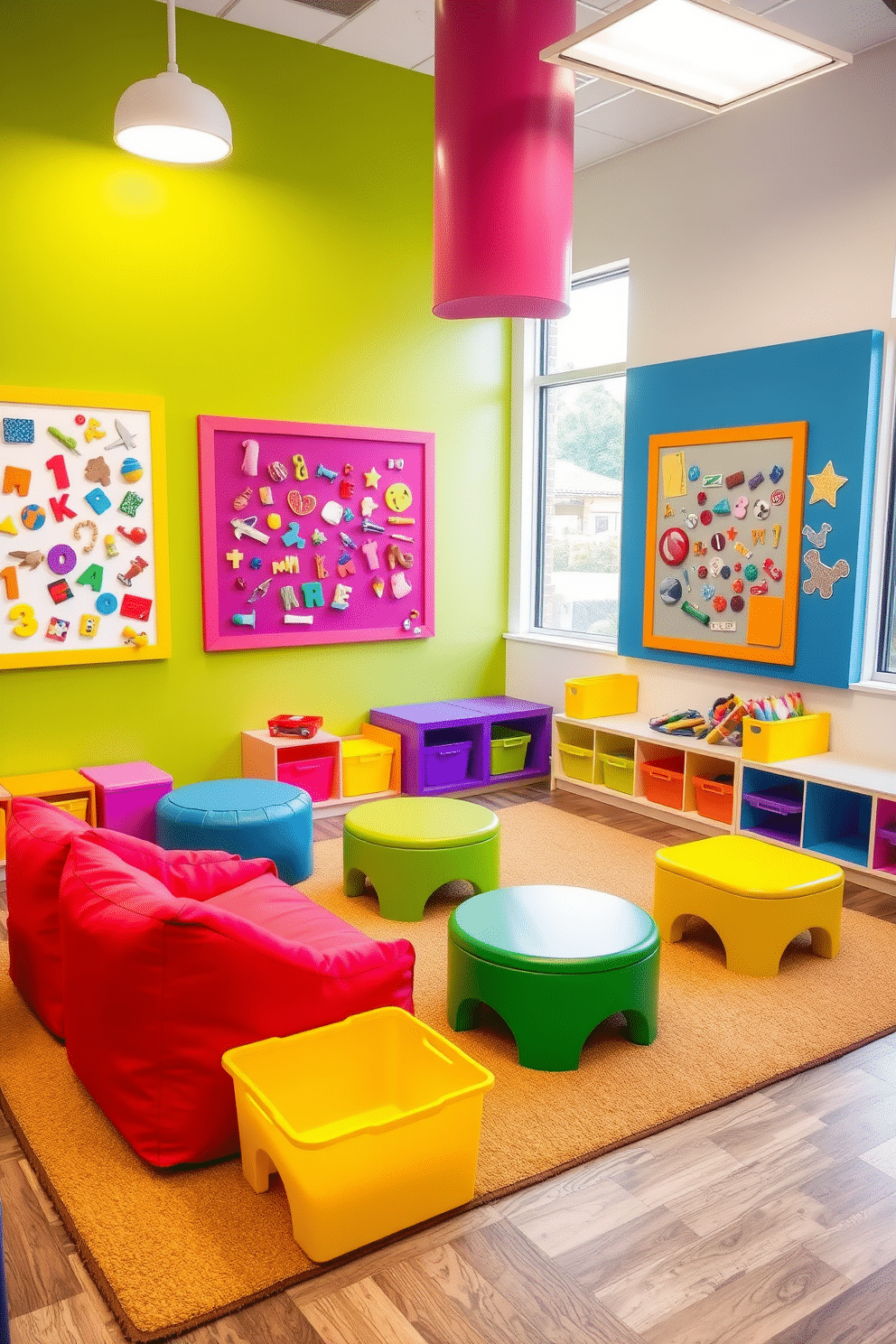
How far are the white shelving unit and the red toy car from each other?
1.39m

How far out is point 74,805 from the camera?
171 inches

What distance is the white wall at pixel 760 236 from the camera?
437 centimetres

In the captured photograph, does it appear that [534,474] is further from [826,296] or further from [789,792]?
[789,792]

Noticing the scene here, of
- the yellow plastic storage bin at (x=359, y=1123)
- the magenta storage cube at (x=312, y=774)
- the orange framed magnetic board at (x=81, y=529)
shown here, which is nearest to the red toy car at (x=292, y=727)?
the magenta storage cube at (x=312, y=774)

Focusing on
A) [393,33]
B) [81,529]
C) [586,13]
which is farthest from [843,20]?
[81,529]

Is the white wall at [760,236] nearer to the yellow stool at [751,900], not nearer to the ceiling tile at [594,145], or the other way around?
the ceiling tile at [594,145]

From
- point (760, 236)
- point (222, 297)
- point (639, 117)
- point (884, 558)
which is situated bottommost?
point (884, 558)

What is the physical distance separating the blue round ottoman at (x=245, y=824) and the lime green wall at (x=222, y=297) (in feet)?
2.87

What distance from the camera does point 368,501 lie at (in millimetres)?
5512

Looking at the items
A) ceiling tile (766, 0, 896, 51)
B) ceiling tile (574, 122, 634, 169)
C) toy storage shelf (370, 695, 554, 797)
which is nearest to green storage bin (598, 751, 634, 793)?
toy storage shelf (370, 695, 554, 797)

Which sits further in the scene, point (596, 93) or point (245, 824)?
point (596, 93)

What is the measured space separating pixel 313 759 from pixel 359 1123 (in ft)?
9.33

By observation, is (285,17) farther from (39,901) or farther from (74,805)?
(39,901)

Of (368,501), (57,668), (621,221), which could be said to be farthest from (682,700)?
(57,668)
